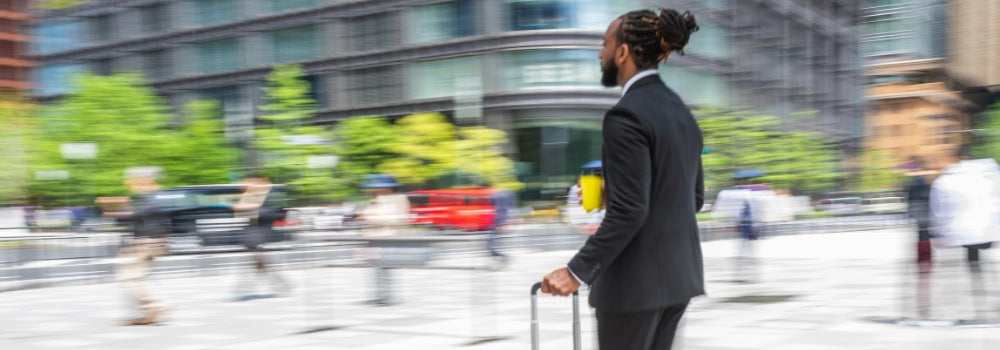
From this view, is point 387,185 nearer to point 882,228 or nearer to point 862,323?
point 862,323

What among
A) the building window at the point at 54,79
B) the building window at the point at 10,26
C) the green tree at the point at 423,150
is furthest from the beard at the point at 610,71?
the building window at the point at 54,79

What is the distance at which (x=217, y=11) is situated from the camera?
63188mm

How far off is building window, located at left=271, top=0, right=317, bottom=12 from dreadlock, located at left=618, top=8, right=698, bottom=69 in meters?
57.3

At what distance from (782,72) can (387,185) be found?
6136 cm

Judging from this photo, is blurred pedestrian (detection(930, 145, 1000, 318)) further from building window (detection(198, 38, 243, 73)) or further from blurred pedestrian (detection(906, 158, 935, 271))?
building window (detection(198, 38, 243, 73))

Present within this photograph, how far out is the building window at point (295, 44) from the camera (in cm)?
5906

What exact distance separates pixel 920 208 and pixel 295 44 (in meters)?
53.6

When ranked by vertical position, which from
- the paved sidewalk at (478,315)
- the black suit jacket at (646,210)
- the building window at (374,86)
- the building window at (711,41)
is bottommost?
the paved sidewalk at (478,315)

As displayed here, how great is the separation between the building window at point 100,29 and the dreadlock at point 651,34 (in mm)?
73645

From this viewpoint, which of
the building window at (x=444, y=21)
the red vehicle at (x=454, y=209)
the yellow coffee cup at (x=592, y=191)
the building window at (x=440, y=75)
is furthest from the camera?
the building window at (x=444, y=21)

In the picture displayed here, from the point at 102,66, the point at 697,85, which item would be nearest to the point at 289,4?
the point at 102,66

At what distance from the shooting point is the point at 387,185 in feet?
45.7

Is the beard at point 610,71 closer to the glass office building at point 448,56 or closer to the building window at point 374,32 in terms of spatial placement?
the glass office building at point 448,56

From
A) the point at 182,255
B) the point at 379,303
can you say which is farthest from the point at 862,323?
the point at 182,255
